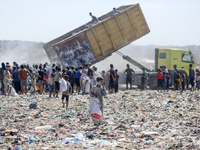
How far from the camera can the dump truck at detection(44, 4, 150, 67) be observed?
47.8 ft

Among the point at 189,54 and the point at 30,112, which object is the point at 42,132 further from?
the point at 189,54

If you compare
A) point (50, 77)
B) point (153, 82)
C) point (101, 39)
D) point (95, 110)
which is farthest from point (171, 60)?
point (95, 110)

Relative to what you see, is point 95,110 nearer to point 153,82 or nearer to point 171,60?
point 153,82

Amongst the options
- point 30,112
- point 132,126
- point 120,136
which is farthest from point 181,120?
point 30,112

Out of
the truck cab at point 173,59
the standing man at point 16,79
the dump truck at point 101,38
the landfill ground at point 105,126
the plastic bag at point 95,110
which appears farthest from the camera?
the truck cab at point 173,59

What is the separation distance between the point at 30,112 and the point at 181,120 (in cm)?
455

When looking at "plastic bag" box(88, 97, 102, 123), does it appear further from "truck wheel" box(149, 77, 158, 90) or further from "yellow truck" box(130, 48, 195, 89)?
"truck wheel" box(149, 77, 158, 90)

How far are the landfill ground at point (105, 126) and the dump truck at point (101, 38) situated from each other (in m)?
3.94

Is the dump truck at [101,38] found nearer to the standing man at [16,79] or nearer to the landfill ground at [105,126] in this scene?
the standing man at [16,79]

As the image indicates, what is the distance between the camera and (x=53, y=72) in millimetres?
12312

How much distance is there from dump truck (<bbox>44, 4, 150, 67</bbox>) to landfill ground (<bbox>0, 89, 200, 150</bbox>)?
3943 millimetres

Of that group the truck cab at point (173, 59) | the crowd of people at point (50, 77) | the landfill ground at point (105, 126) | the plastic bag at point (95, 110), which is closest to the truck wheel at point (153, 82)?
the truck cab at point (173, 59)

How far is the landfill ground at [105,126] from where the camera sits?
18.7 feet

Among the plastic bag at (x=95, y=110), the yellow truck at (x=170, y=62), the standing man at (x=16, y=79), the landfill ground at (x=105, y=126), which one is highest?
the yellow truck at (x=170, y=62)
